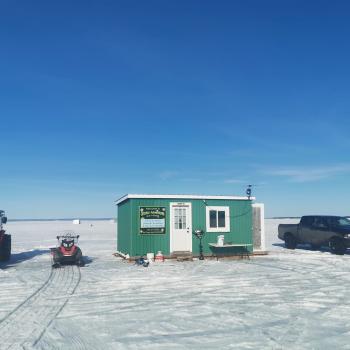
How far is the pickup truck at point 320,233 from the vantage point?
1961 cm

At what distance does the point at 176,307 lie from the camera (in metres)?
8.84

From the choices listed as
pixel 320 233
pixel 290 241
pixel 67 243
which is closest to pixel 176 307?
pixel 67 243

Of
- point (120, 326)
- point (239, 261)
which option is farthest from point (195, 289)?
point (239, 261)

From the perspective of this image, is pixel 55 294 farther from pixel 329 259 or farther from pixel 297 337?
pixel 329 259

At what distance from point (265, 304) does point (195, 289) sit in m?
2.35

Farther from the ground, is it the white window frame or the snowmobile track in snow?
the white window frame

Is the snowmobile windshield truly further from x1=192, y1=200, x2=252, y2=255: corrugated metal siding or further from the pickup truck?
the pickup truck

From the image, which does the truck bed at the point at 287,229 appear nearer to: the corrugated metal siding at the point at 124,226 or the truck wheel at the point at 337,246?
the truck wheel at the point at 337,246

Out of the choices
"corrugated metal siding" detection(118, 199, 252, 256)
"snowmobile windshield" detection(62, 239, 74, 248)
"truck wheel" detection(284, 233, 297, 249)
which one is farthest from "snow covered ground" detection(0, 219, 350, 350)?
"truck wheel" detection(284, 233, 297, 249)

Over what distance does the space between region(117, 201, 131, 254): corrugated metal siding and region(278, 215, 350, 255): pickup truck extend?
413 inches

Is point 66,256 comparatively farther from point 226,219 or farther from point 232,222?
point 232,222

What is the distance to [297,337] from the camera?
22.1 ft

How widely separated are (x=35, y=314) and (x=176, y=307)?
3.10 m

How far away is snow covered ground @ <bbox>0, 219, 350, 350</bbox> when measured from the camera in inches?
262
